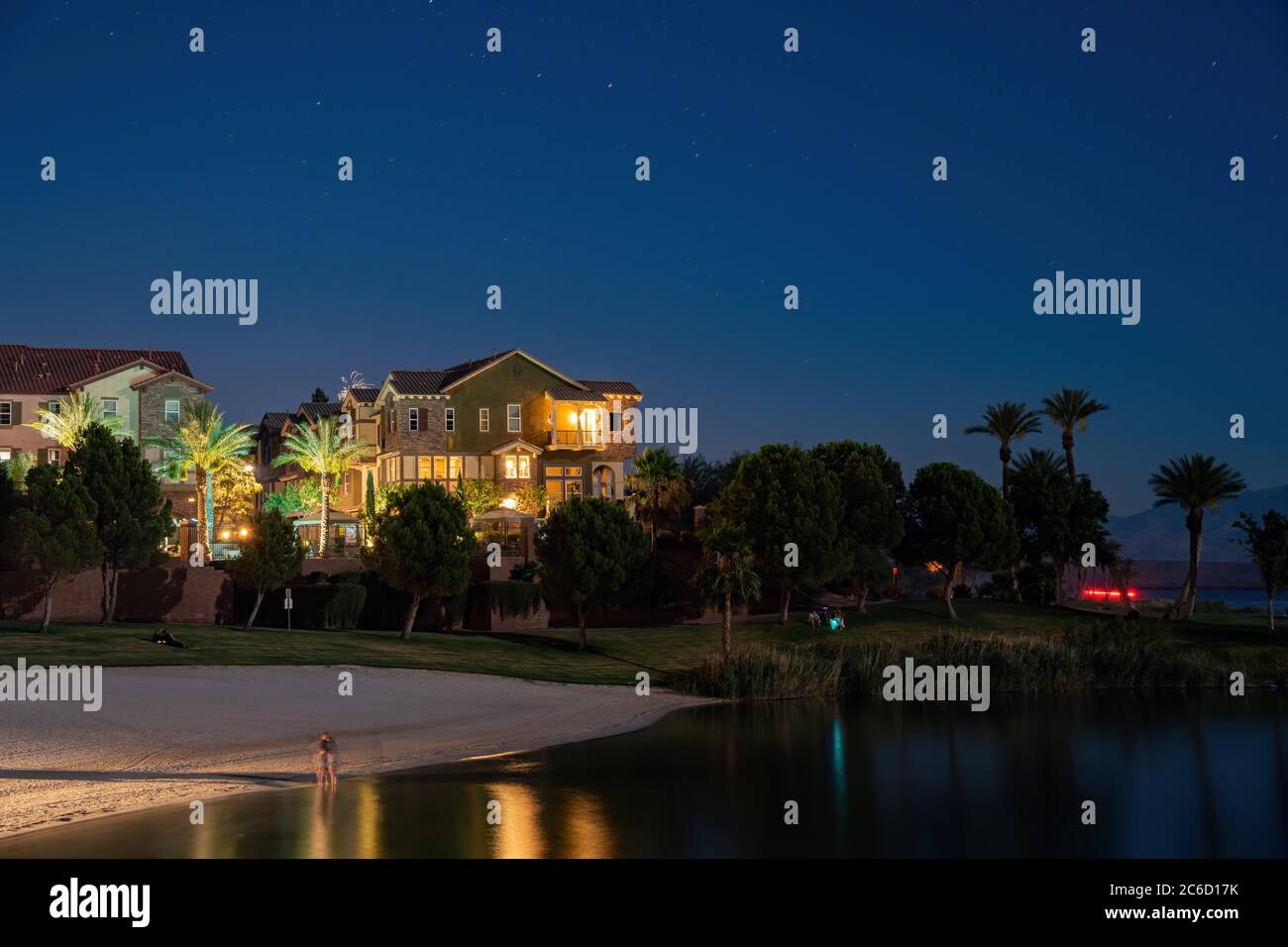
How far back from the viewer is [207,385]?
95.6 meters

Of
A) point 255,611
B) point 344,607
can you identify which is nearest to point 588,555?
point 344,607

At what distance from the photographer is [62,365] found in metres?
94.1

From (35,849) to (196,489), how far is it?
6741 cm

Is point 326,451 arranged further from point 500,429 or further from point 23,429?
point 23,429

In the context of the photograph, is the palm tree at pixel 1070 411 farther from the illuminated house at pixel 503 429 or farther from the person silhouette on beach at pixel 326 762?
the person silhouette on beach at pixel 326 762

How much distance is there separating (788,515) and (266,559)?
27.8m

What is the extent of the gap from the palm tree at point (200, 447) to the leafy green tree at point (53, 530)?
25.5 m

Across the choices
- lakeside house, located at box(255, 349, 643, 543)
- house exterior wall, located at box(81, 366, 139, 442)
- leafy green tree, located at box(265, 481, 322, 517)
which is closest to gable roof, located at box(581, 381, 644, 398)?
lakeside house, located at box(255, 349, 643, 543)

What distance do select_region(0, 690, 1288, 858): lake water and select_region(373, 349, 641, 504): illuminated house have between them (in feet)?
150

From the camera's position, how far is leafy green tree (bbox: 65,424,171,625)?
2340 inches
